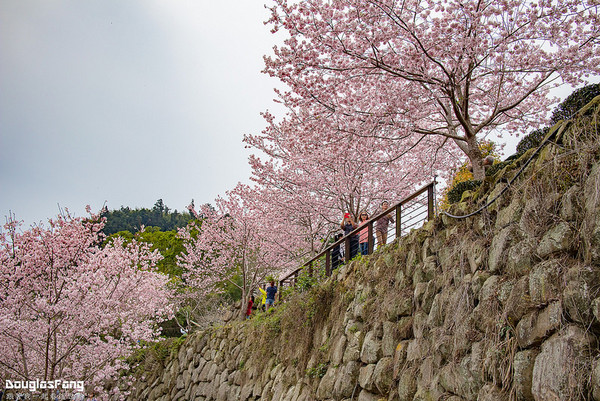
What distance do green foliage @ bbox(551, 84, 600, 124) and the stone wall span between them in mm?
367

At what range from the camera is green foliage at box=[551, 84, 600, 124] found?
144 inches

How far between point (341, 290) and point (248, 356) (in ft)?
15.1

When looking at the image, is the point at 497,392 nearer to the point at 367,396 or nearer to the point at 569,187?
the point at 569,187

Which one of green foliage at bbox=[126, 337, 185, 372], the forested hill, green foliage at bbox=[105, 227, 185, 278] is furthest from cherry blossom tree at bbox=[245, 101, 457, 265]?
the forested hill

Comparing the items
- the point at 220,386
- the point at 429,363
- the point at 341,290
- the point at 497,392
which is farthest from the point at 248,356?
the point at 497,392

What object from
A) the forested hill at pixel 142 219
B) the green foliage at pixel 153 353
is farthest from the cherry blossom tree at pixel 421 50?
the forested hill at pixel 142 219

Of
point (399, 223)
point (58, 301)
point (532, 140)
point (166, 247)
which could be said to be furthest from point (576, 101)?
point (166, 247)

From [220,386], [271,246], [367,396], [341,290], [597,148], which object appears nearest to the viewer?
[597,148]

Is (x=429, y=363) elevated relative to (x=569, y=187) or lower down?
lower down

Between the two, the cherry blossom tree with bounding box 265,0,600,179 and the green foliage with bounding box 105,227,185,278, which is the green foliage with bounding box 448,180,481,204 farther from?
the green foliage with bounding box 105,227,185,278

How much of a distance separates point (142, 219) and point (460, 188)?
61770 millimetres

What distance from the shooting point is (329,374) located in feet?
21.8

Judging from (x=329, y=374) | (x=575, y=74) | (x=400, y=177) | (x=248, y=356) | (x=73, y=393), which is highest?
(x=575, y=74)

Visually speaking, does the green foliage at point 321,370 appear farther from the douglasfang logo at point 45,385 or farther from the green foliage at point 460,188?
the douglasfang logo at point 45,385
